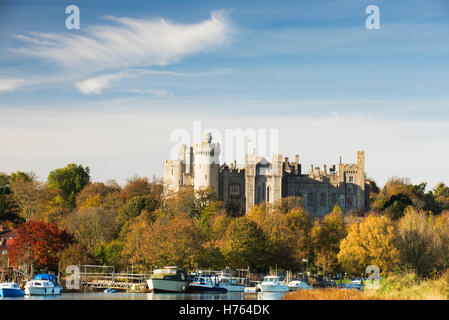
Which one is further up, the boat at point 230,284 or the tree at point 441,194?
the tree at point 441,194

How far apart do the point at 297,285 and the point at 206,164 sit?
42058mm

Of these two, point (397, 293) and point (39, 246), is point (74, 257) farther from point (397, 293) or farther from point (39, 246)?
point (397, 293)

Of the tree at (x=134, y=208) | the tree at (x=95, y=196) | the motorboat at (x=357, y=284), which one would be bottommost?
the motorboat at (x=357, y=284)

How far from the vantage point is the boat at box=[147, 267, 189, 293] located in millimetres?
57375

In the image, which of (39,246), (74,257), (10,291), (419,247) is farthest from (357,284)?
(10,291)

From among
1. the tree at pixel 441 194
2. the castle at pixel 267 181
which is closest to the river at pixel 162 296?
the castle at pixel 267 181

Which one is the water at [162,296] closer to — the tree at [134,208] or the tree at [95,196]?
the tree at [134,208]

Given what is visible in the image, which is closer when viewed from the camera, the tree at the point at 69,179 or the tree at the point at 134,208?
the tree at the point at 134,208

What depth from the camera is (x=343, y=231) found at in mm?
83000

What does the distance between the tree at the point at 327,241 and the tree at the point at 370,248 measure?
6009mm

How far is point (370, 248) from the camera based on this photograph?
223 ft

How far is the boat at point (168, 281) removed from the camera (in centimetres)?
5738
